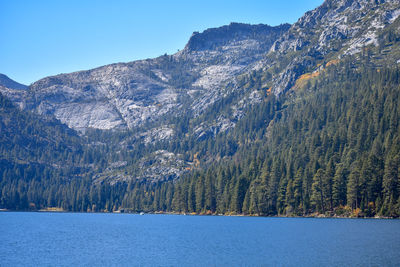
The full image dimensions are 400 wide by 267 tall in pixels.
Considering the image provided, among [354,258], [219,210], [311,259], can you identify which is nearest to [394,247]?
[354,258]

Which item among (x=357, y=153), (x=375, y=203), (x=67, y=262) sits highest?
(x=357, y=153)

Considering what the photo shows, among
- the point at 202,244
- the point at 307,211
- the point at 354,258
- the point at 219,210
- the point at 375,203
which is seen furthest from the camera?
the point at 219,210

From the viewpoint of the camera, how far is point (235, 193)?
568ft

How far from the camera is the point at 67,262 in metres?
62.5

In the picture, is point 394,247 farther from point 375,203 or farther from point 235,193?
point 235,193

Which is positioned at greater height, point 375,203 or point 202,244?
point 375,203

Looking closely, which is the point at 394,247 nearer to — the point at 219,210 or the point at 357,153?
the point at 357,153

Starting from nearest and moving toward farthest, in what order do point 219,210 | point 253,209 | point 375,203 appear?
point 375,203 → point 253,209 → point 219,210

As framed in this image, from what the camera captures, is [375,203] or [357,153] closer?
[375,203]

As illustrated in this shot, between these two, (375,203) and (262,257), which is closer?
(262,257)

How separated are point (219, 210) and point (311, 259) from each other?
410 ft

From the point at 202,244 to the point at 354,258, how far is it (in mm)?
30015

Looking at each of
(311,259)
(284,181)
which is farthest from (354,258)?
(284,181)

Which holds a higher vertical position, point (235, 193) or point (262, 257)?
point (235, 193)
